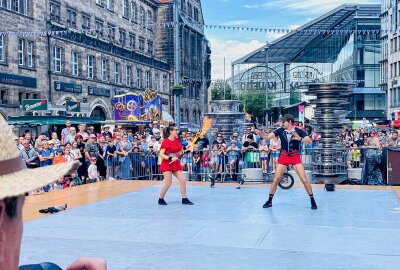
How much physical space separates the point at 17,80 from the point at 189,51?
1377 inches

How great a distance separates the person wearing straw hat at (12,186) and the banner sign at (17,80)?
27370mm

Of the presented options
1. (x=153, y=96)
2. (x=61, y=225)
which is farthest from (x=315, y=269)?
(x=153, y=96)

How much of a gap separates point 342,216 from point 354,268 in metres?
3.44

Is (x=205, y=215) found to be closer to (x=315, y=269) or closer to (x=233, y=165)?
(x=315, y=269)

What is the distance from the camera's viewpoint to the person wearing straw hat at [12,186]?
1.13 metres

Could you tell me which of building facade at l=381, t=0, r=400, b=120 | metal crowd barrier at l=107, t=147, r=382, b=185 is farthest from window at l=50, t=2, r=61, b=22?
building facade at l=381, t=0, r=400, b=120

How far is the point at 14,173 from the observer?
1.17 m

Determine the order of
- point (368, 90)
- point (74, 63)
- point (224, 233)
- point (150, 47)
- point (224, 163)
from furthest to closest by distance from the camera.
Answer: point (368, 90) → point (150, 47) → point (74, 63) → point (224, 163) → point (224, 233)

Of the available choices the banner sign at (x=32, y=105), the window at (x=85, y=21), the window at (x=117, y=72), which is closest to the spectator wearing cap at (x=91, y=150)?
the banner sign at (x=32, y=105)

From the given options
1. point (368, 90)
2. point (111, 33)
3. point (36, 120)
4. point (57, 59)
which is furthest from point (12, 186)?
point (368, 90)

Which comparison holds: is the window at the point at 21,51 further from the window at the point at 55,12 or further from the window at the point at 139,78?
the window at the point at 139,78

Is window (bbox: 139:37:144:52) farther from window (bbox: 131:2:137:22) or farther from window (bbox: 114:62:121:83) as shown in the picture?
window (bbox: 114:62:121:83)

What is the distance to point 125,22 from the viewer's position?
4544cm

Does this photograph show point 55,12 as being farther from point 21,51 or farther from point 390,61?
point 390,61
